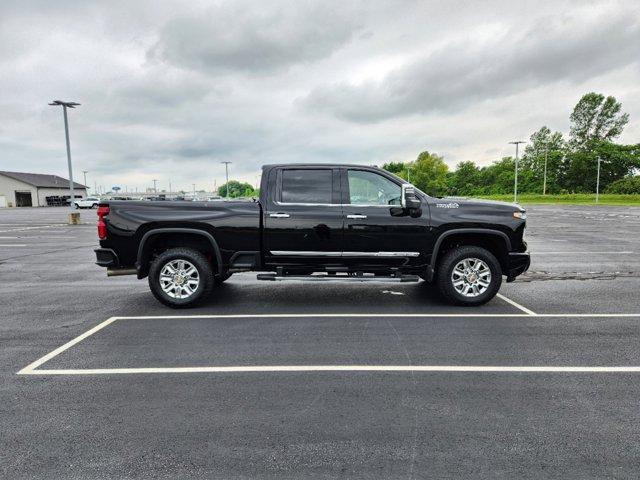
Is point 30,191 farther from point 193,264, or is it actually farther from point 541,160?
point 541,160

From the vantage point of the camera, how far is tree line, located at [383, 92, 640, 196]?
264ft

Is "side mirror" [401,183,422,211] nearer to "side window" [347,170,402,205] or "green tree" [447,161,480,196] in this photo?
"side window" [347,170,402,205]

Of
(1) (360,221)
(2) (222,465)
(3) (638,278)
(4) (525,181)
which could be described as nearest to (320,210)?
(1) (360,221)

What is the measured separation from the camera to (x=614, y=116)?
84.6 metres

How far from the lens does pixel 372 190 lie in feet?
21.0

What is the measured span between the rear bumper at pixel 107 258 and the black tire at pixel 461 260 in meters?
4.94

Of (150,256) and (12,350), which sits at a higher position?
(150,256)

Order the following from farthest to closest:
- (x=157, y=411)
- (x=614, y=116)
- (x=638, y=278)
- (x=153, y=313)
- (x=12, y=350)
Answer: (x=614, y=116), (x=638, y=278), (x=153, y=313), (x=12, y=350), (x=157, y=411)

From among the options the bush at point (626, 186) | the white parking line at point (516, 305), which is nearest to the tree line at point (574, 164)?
the bush at point (626, 186)

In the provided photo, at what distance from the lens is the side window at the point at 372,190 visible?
250 inches

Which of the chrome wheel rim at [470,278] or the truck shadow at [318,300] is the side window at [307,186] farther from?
the chrome wheel rim at [470,278]

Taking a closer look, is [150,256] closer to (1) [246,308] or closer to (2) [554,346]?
(1) [246,308]

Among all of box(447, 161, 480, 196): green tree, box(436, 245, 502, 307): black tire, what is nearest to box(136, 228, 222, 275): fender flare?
box(436, 245, 502, 307): black tire

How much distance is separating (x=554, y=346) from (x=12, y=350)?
6.10 meters
